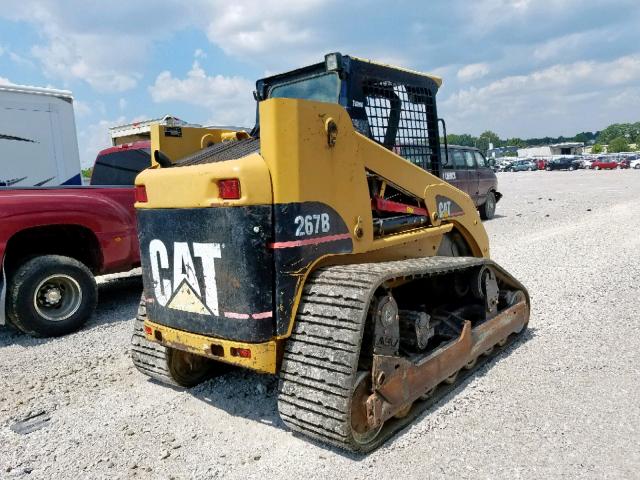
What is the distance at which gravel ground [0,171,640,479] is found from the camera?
310 centimetres

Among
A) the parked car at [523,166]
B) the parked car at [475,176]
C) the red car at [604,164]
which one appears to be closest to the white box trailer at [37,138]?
the parked car at [475,176]

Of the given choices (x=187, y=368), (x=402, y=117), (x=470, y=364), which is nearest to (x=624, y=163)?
(x=402, y=117)

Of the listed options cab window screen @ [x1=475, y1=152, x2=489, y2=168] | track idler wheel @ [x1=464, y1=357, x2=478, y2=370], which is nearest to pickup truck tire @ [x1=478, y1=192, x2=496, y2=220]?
cab window screen @ [x1=475, y1=152, x2=489, y2=168]

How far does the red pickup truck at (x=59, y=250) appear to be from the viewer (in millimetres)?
5688

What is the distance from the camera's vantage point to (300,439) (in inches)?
134

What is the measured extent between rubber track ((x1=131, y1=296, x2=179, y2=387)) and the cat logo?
0.45m

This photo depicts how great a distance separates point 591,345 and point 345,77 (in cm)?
310

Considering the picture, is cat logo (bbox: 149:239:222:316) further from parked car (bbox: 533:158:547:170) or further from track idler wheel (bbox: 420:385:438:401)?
parked car (bbox: 533:158:547:170)

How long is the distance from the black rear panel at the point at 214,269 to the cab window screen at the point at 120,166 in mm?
4502

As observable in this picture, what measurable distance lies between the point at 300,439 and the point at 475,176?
11.8m

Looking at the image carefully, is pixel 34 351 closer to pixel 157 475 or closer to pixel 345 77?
pixel 157 475

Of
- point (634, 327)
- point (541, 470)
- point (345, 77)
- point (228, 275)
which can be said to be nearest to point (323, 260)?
point (228, 275)

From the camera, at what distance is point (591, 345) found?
4758mm

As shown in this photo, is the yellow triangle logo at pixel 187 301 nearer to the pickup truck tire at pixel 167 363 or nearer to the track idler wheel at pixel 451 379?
the pickup truck tire at pixel 167 363
